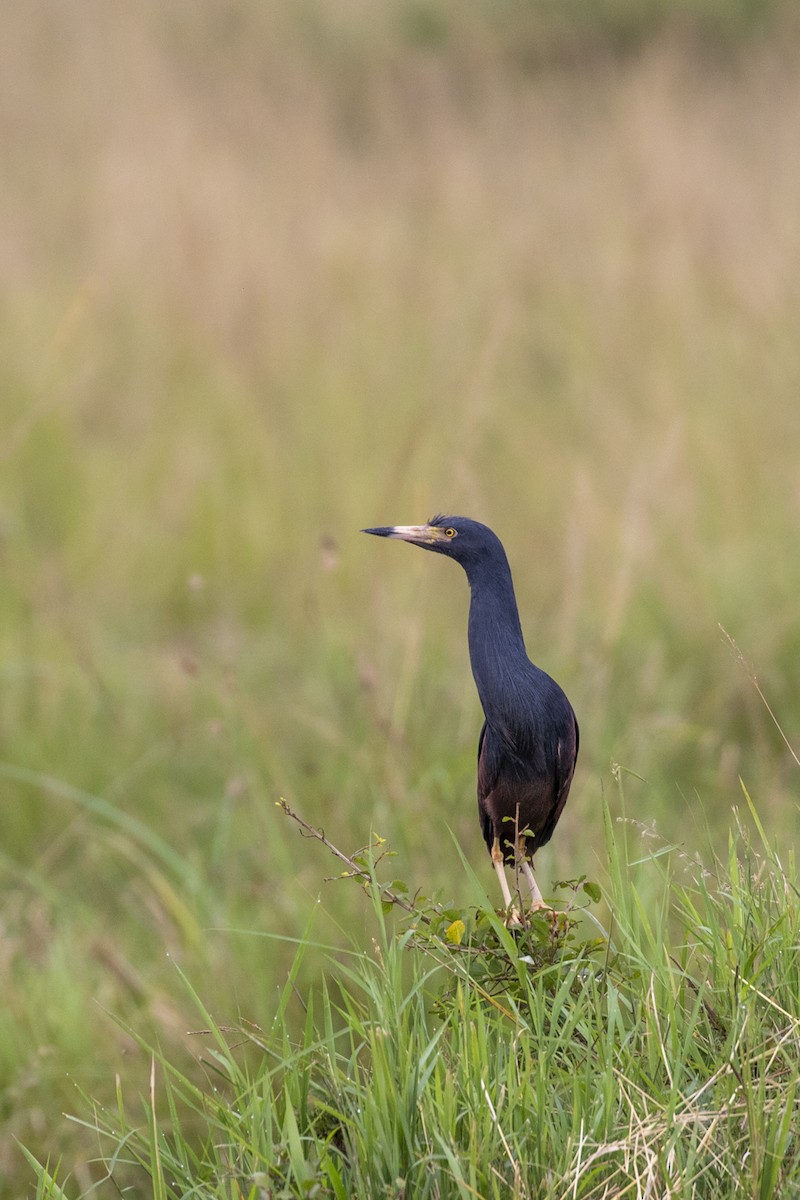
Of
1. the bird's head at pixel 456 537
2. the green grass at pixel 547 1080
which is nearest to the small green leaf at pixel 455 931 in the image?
the green grass at pixel 547 1080

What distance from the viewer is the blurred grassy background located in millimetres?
4375

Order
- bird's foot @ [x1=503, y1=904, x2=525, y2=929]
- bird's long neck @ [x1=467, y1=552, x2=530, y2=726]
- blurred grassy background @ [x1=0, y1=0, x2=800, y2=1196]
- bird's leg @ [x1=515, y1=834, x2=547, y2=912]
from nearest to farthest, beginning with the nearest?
1. bird's long neck @ [x1=467, y1=552, x2=530, y2=726]
2. bird's leg @ [x1=515, y1=834, x2=547, y2=912]
3. bird's foot @ [x1=503, y1=904, x2=525, y2=929]
4. blurred grassy background @ [x1=0, y1=0, x2=800, y2=1196]

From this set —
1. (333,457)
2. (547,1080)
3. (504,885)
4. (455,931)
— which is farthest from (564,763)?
(333,457)

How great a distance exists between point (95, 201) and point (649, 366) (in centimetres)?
382

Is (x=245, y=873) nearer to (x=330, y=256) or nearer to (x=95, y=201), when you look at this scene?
(x=330, y=256)

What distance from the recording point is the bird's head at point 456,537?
6.31ft

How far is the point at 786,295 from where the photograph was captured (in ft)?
23.8

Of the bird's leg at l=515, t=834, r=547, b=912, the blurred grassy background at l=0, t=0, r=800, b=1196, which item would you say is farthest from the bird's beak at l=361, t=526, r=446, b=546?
the blurred grassy background at l=0, t=0, r=800, b=1196

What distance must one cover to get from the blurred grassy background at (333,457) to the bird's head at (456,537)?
1026 mm

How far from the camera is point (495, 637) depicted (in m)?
1.87

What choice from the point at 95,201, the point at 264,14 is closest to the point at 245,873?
the point at 95,201

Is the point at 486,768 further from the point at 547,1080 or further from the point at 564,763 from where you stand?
the point at 547,1080

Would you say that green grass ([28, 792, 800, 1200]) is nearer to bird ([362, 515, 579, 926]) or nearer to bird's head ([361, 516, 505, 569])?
bird ([362, 515, 579, 926])

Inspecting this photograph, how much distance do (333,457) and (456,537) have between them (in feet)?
18.3
